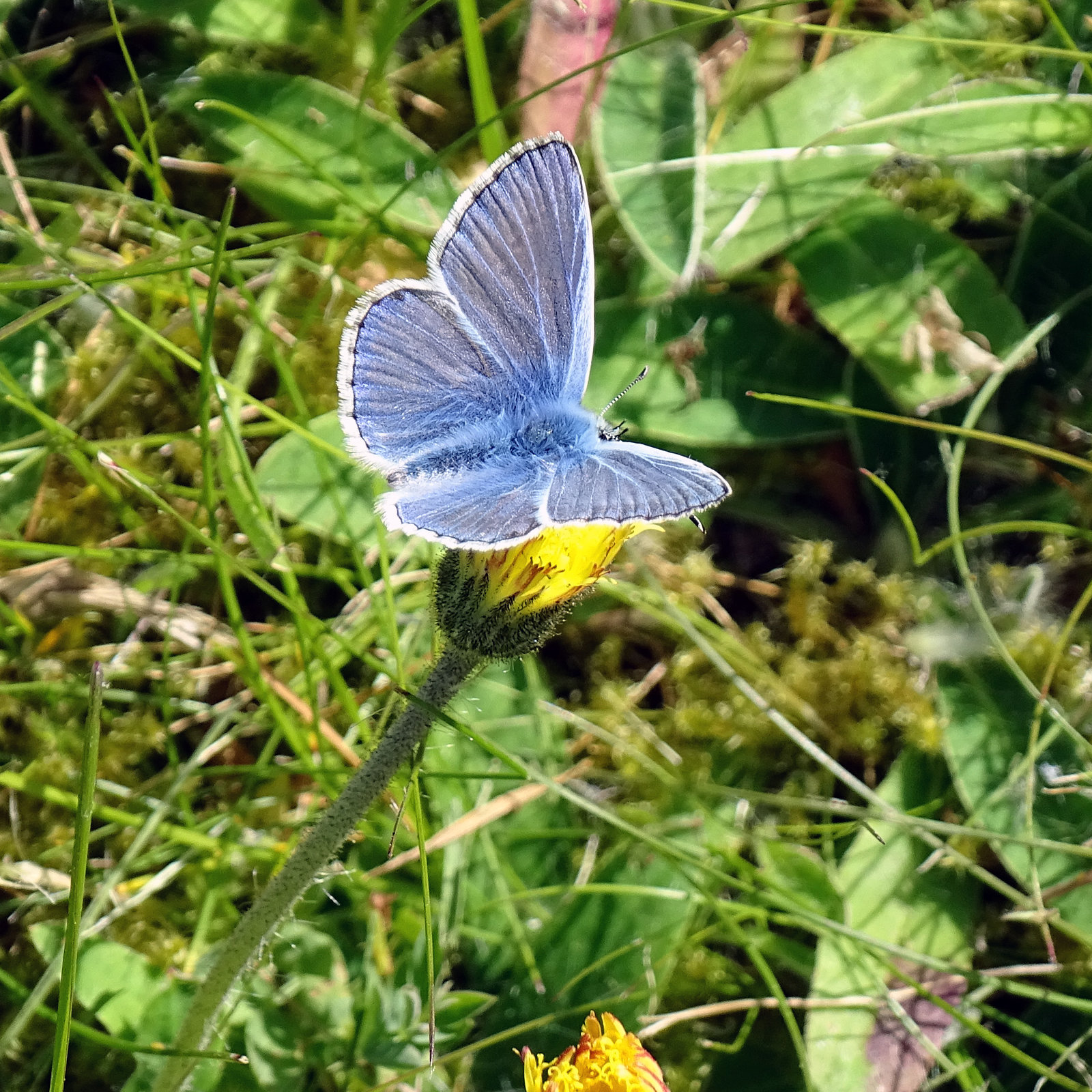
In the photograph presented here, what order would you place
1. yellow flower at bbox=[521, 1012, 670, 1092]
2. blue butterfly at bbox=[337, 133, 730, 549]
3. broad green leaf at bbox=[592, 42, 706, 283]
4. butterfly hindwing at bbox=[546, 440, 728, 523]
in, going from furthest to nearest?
broad green leaf at bbox=[592, 42, 706, 283], blue butterfly at bbox=[337, 133, 730, 549], yellow flower at bbox=[521, 1012, 670, 1092], butterfly hindwing at bbox=[546, 440, 728, 523]

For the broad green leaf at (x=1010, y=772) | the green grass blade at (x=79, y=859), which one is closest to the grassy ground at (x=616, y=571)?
the broad green leaf at (x=1010, y=772)

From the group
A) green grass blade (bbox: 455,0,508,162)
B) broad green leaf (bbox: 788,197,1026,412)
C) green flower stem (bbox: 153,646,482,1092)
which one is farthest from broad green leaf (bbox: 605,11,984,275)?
green flower stem (bbox: 153,646,482,1092)

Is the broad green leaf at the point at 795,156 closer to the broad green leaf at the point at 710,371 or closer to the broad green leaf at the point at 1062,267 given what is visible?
the broad green leaf at the point at 710,371

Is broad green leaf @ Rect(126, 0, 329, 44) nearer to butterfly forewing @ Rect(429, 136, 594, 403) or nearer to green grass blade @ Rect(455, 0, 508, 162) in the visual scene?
green grass blade @ Rect(455, 0, 508, 162)

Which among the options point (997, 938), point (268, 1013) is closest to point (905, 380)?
point (997, 938)

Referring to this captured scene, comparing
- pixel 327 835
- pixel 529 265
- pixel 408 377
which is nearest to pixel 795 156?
pixel 529 265

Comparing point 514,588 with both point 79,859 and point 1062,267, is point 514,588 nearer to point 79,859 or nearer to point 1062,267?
point 79,859
